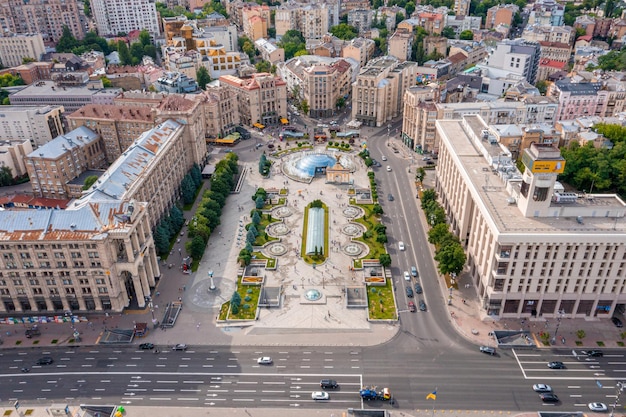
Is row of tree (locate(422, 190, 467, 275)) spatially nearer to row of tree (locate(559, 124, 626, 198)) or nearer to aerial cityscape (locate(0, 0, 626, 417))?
aerial cityscape (locate(0, 0, 626, 417))

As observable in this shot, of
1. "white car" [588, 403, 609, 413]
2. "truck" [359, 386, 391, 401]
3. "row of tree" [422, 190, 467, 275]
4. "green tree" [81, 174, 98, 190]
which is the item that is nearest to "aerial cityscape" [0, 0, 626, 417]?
"white car" [588, 403, 609, 413]

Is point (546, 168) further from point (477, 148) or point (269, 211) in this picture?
point (269, 211)

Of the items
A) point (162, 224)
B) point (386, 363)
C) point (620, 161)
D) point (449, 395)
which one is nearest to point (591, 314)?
point (449, 395)

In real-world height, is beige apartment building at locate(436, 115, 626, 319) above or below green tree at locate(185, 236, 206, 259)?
above

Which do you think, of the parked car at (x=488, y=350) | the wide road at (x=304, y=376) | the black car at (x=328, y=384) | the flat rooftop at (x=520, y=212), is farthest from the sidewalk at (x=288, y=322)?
the flat rooftop at (x=520, y=212)

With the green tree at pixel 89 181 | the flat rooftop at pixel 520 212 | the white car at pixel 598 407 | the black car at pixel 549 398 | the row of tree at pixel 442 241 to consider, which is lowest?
the white car at pixel 598 407

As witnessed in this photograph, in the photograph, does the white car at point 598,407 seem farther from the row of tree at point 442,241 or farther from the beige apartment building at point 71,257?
the beige apartment building at point 71,257

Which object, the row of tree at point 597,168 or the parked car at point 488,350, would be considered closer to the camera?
the parked car at point 488,350
